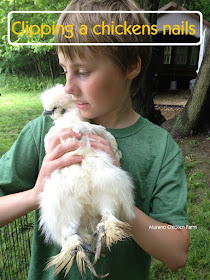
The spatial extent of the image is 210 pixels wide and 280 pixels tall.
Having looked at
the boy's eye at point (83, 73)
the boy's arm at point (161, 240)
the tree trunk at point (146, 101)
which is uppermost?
the boy's eye at point (83, 73)

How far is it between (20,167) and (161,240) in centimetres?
57

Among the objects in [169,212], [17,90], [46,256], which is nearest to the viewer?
[169,212]

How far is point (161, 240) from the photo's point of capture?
886 mm

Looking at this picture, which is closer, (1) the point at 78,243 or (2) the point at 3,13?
(1) the point at 78,243

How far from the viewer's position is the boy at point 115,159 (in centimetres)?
86

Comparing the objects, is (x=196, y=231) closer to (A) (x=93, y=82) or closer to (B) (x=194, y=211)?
(B) (x=194, y=211)

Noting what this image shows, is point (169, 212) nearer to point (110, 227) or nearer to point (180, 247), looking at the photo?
point (180, 247)

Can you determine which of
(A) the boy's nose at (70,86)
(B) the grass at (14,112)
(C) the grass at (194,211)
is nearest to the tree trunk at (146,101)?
(C) the grass at (194,211)

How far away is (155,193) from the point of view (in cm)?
99

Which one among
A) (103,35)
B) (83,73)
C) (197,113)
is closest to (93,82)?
(83,73)

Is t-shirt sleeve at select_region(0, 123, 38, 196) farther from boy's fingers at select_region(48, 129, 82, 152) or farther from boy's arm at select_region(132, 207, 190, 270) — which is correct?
boy's arm at select_region(132, 207, 190, 270)

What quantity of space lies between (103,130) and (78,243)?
41 centimetres

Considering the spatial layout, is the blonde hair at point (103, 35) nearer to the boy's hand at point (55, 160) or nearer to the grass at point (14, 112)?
the boy's hand at point (55, 160)

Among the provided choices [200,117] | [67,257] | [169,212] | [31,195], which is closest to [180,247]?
[169,212]
